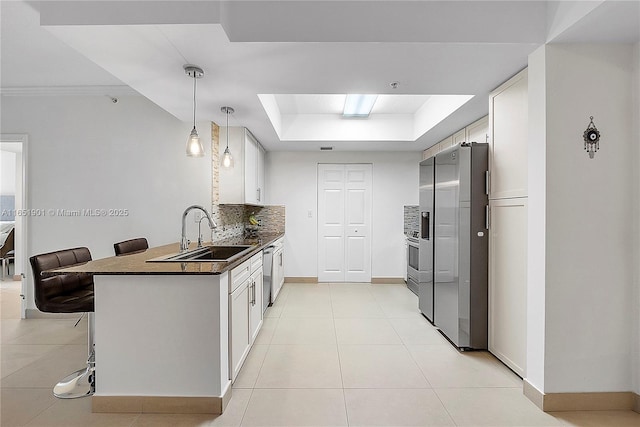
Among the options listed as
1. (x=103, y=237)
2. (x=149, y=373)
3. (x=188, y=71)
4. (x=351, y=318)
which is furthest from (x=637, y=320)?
(x=103, y=237)

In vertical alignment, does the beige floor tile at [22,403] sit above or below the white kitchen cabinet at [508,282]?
below

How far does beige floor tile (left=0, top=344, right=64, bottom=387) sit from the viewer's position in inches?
105

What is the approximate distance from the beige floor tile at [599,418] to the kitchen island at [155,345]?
6.86ft

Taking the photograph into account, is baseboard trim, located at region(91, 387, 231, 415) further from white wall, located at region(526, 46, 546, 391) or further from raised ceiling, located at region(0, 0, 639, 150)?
raised ceiling, located at region(0, 0, 639, 150)

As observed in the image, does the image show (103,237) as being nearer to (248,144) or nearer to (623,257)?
(248,144)

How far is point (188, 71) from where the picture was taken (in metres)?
2.44

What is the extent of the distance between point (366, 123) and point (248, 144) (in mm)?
1766

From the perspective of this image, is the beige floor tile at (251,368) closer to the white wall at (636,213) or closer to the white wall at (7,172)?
the white wall at (636,213)

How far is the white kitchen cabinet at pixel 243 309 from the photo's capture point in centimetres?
230

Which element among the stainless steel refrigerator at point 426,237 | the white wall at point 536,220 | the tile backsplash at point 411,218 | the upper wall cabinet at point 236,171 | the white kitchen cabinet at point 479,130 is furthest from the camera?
the tile backsplash at point 411,218

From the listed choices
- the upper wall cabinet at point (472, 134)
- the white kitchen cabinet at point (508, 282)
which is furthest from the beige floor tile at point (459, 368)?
the upper wall cabinet at point (472, 134)

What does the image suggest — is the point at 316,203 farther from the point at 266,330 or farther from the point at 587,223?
the point at 587,223

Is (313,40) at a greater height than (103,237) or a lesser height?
greater

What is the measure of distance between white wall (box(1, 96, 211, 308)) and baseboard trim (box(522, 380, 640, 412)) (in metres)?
3.55
